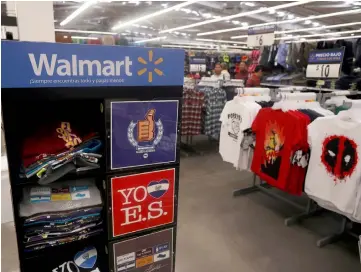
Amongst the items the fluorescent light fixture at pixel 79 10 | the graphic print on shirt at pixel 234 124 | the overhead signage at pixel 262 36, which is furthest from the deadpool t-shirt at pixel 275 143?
the fluorescent light fixture at pixel 79 10

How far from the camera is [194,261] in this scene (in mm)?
2479

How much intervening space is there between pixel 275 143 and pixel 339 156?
621mm

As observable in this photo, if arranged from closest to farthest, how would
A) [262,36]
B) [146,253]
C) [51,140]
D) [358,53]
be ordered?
[51,140] < [146,253] < [358,53] < [262,36]

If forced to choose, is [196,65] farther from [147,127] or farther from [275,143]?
[147,127]

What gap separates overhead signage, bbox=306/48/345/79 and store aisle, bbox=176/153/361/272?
69.8 inches

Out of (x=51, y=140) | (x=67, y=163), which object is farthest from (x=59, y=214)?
(x=51, y=140)

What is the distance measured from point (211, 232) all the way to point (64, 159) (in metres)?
A: 2.07

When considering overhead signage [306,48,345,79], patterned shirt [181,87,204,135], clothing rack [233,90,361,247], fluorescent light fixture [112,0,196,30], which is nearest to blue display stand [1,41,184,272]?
clothing rack [233,90,361,247]

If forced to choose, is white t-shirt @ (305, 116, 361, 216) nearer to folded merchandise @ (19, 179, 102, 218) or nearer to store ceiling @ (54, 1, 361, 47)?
folded merchandise @ (19, 179, 102, 218)

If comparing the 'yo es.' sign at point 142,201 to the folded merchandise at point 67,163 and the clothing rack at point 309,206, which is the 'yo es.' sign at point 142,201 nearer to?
the folded merchandise at point 67,163

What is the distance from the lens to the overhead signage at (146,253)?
4.74 feet

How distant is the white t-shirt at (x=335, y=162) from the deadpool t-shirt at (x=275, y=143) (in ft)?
0.53

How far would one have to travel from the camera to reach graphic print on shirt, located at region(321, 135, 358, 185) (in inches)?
85.4

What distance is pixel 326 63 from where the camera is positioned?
3.69m
